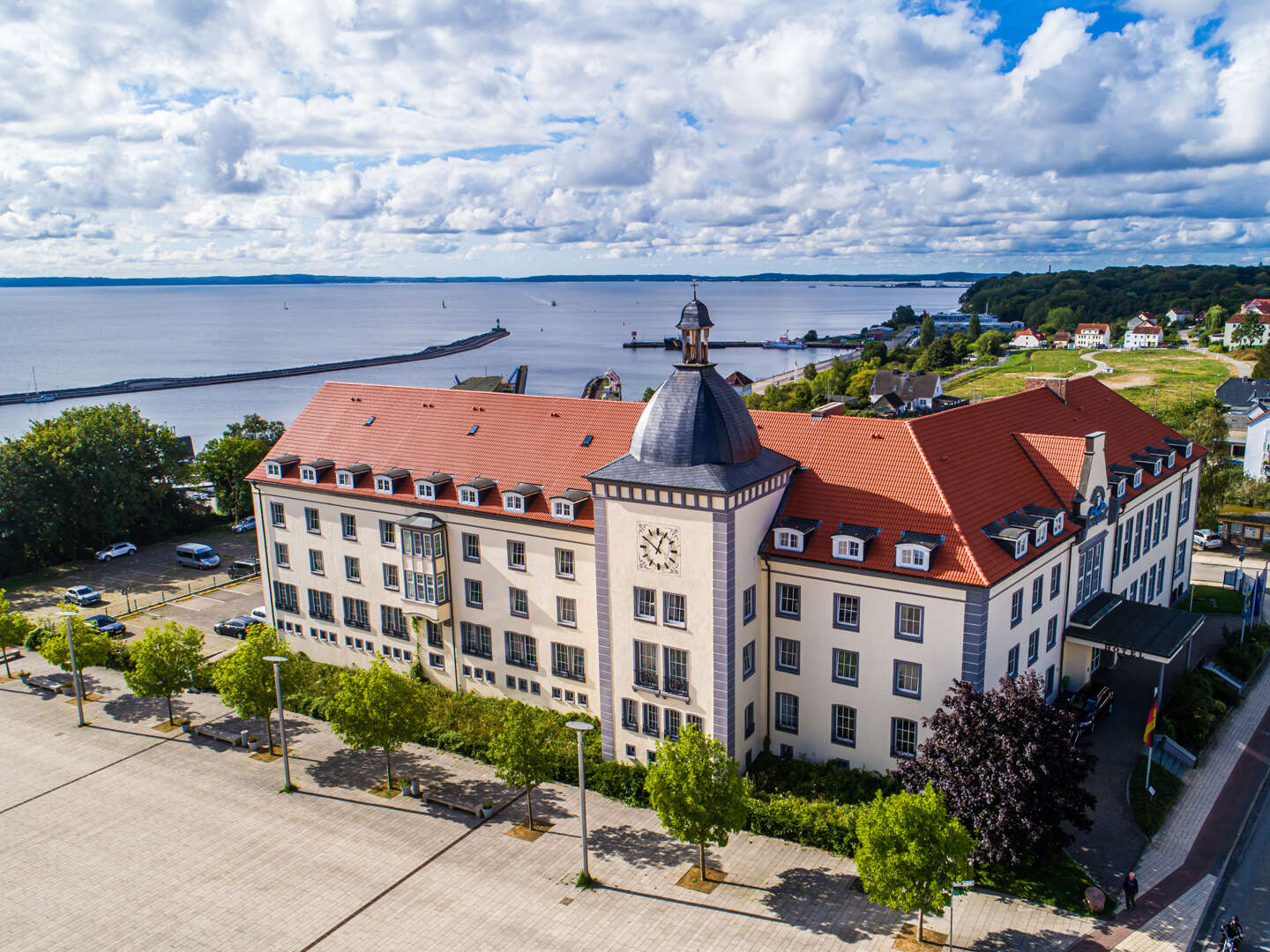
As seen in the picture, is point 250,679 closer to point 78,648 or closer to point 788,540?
point 78,648

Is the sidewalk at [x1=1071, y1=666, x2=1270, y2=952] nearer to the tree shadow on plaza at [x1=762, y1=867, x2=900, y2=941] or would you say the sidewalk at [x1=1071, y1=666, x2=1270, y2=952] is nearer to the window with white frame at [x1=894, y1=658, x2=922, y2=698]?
the tree shadow on plaza at [x1=762, y1=867, x2=900, y2=941]

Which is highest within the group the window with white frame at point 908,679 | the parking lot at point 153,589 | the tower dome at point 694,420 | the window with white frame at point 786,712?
the tower dome at point 694,420

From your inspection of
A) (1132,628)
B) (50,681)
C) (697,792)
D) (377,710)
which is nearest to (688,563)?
(697,792)

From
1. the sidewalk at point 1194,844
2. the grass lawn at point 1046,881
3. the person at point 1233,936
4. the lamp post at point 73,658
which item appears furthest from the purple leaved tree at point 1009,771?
the lamp post at point 73,658

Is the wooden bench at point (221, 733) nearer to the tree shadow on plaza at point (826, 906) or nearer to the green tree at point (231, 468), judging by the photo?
the tree shadow on plaza at point (826, 906)

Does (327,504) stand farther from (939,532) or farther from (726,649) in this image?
(939,532)
